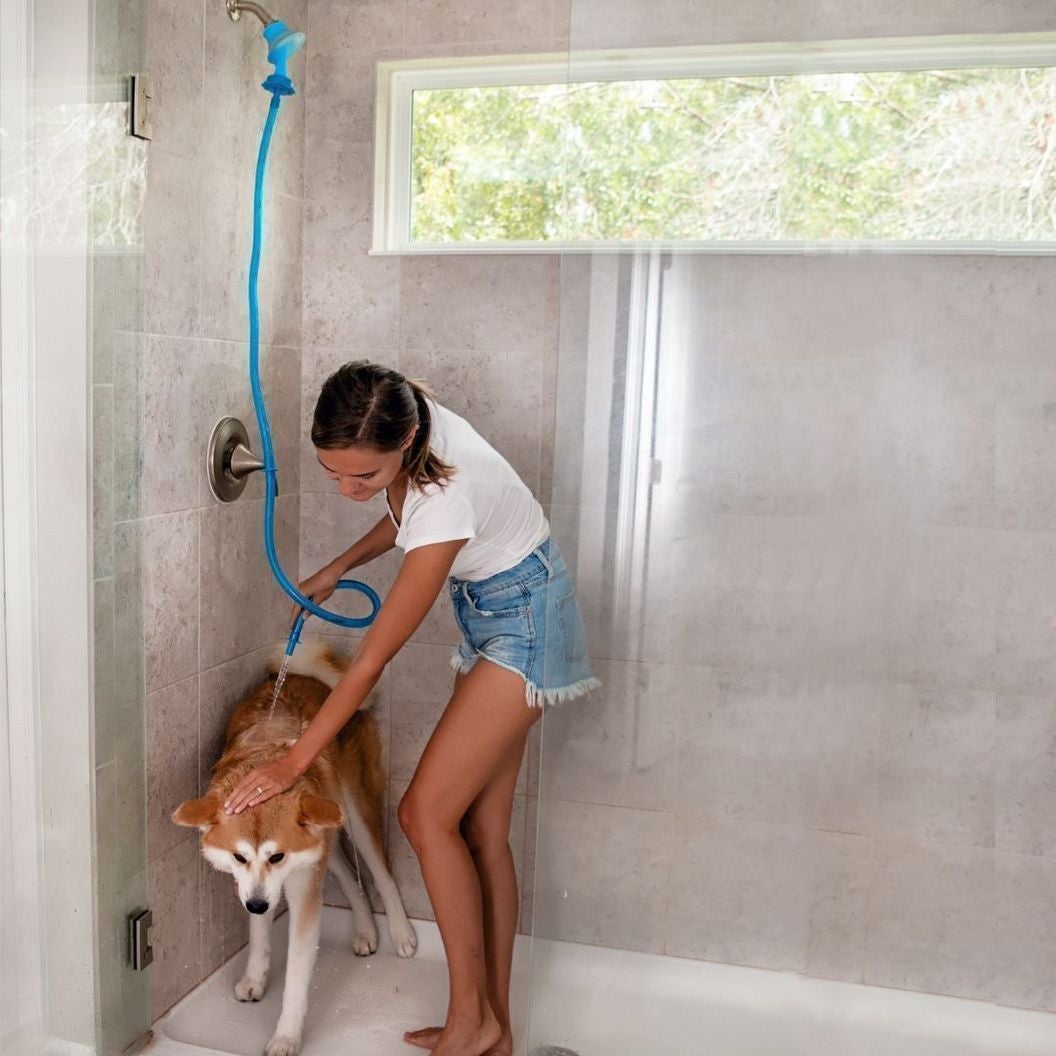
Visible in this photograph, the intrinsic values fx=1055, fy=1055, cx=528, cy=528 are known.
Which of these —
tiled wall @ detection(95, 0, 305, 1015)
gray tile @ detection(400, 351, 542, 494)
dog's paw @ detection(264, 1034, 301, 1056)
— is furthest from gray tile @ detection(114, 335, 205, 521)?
dog's paw @ detection(264, 1034, 301, 1056)

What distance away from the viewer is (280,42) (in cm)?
199

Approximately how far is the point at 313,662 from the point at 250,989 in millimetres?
678

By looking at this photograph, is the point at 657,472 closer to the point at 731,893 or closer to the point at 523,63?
the point at 731,893

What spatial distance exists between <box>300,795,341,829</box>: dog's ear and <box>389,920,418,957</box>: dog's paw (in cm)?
59

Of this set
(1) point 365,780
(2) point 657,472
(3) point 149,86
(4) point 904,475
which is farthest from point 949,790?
(3) point 149,86

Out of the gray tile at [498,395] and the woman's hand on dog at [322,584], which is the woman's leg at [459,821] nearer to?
the woman's hand on dog at [322,584]

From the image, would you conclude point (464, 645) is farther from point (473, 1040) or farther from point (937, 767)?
point (937, 767)

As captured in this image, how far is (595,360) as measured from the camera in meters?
1.51

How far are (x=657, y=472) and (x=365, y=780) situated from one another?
118 cm

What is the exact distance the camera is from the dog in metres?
1.86

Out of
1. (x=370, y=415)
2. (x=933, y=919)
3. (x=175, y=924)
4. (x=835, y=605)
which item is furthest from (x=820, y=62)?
(x=175, y=924)

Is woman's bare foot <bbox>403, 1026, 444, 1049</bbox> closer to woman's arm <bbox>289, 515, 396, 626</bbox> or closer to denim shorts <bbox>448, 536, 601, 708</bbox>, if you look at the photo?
denim shorts <bbox>448, 536, 601, 708</bbox>

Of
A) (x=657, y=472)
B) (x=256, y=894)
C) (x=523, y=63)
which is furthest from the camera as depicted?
(x=523, y=63)

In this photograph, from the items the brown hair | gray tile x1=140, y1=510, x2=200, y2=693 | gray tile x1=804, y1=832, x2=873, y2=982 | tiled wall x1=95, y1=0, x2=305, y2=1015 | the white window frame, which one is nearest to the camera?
the white window frame
